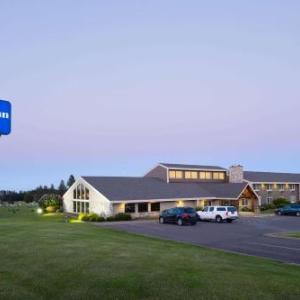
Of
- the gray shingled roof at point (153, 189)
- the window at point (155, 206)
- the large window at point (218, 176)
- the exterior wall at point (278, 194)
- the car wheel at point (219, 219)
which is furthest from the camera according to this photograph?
the exterior wall at point (278, 194)

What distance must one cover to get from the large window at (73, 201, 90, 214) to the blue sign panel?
4588cm

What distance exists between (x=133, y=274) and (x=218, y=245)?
13.1 metres

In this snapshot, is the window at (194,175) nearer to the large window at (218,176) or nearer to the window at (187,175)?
the window at (187,175)

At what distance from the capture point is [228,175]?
73.8 meters

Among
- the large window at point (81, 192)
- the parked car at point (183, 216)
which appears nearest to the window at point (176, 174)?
the large window at point (81, 192)

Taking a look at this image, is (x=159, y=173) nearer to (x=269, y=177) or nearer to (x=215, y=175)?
(x=215, y=175)

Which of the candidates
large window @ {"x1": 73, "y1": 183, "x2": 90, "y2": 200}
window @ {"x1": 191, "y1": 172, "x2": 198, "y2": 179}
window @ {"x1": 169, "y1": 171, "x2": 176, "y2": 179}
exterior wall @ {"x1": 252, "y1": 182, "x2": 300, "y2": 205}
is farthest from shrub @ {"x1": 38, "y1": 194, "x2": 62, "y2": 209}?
exterior wall @ {"x1": 252, "y1": 182, "x2": 300, "y2": 205}

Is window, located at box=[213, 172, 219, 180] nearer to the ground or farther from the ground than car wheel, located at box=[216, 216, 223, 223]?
farther from the ground

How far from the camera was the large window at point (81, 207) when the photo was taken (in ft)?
174

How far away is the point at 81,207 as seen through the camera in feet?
178

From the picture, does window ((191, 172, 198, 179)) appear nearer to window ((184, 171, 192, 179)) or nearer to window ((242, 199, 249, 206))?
window ((184, 171, 192, 179))

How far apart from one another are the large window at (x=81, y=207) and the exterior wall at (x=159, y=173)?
1481 cm

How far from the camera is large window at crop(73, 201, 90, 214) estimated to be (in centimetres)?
5294

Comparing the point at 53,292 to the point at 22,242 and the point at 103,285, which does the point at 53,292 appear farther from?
the point at 22,242
